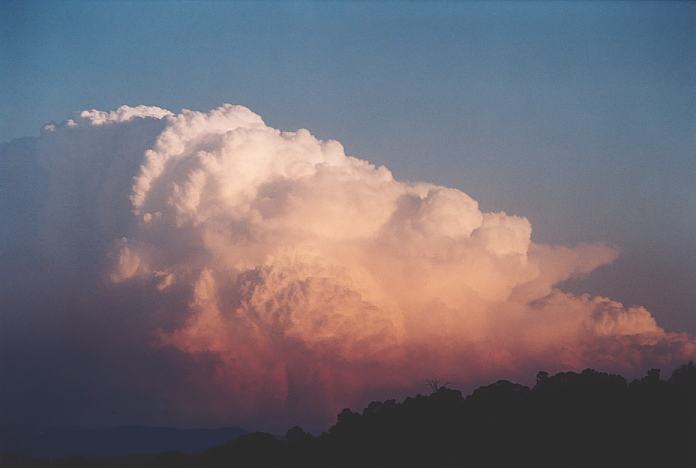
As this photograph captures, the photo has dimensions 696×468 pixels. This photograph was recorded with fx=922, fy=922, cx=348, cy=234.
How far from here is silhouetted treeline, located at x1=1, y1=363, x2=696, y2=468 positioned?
79250mm

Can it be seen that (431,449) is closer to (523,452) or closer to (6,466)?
A: (523,452)

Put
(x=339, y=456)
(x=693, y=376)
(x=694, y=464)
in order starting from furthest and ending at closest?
(x=339, y=456) → (x=693, y=376) → (x=694, y=464)

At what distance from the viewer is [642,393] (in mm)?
87500

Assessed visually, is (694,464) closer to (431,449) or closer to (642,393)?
(642,393)

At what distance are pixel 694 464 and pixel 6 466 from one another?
283 ft

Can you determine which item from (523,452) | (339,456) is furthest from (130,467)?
(523,452)

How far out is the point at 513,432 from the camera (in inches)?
3415

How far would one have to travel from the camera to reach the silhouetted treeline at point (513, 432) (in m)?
79.2

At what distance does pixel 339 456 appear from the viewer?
96.4 meters

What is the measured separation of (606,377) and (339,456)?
28525 mm

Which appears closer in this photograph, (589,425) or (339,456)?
(589,425)

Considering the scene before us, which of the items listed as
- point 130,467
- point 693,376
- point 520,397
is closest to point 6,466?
point 130,467

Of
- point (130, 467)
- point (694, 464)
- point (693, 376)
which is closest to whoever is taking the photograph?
point (694, 464)

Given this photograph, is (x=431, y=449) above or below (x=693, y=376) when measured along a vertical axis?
below
